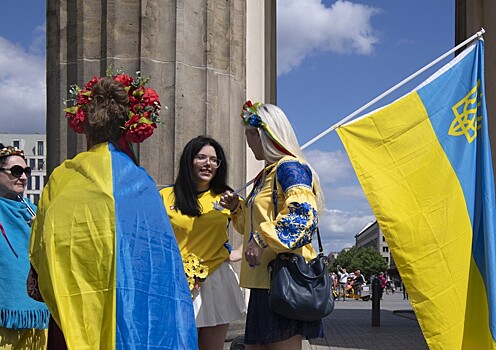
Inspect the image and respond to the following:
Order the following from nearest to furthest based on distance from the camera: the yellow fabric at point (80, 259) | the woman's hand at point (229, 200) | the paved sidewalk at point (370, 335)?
the yellow fabric at point (80, 259) → the woman's hand at point (229, 200) → the paved sidewalk at point (370, 335)

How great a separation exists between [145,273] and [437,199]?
88.7 inches

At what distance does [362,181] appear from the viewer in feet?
17.4

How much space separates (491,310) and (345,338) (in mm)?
9539

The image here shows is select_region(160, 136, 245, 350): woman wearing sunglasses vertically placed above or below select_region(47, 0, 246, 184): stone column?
below

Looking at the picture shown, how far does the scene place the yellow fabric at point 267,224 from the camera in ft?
14.1

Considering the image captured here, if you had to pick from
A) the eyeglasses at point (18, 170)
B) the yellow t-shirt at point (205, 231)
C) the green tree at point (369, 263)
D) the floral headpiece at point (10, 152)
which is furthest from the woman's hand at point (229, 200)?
the green tree at point (369, 263)

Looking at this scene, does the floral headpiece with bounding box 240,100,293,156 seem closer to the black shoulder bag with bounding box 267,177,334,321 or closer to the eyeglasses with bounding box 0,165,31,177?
the black shoulder bag with bounding box 267,177,334,321

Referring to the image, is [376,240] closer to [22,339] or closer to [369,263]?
[369,263]

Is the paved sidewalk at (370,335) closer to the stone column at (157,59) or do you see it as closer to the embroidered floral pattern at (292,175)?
the stone column at (157,59)

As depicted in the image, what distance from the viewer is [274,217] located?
4504 mm

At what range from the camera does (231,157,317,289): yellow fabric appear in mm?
4305

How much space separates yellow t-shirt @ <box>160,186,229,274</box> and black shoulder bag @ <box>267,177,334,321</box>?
94cm

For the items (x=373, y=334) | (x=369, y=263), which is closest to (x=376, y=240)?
(x=369, y=263)

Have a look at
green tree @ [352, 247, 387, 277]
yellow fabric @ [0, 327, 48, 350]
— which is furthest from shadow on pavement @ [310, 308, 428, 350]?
green tree @ [352, 247, 387, 277]
